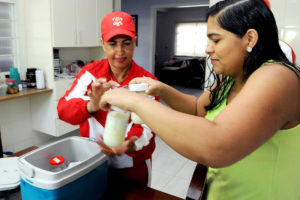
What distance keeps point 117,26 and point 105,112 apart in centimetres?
45

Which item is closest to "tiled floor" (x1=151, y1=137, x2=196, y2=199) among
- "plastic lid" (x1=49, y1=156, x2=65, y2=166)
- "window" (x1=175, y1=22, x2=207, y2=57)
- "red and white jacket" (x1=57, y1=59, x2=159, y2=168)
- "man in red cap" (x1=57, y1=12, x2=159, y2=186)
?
"man in red cap" (x1=57, y1=12, x2=159, y2=186)

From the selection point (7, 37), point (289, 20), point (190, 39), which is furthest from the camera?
point (190, 39)

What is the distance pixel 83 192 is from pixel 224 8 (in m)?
0.74

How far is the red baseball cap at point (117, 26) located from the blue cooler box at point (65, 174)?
565 mm

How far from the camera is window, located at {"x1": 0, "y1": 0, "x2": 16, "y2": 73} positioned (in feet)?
9.74

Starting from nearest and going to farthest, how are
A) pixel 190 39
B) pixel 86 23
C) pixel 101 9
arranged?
pixel 86 23
pixel 101 9
pixel 190 39

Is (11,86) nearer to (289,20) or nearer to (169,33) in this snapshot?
(289,20)

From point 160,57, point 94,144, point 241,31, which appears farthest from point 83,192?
point 160,57

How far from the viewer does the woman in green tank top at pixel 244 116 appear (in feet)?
1.77

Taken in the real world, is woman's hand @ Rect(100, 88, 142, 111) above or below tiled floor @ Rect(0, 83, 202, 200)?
above

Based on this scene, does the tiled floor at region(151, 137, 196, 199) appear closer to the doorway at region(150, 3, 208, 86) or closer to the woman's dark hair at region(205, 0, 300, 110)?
the woman's dark hair at region(205, 0, 300, 110)

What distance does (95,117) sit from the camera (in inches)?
49.8

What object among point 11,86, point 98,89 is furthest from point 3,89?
point 98,89

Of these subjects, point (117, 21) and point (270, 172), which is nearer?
point (270, 172)
